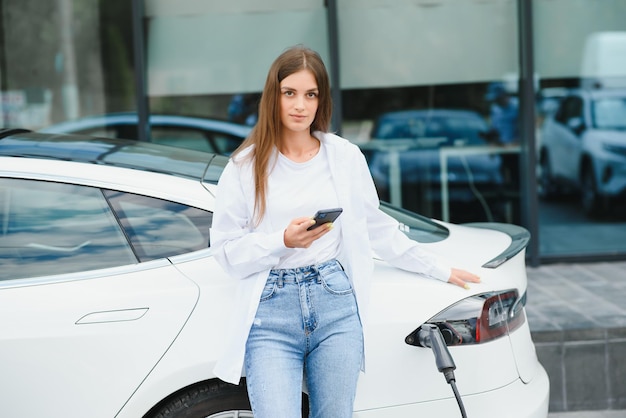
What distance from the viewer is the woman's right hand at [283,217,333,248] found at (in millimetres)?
2424

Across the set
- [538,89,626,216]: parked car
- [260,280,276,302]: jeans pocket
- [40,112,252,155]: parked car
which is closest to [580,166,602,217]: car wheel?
[538,89,626,216]: parked car

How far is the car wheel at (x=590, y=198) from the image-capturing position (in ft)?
24.1

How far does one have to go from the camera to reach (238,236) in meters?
2.61

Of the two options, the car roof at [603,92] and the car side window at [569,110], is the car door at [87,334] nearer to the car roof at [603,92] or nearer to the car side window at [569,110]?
the car side window at [569,110]

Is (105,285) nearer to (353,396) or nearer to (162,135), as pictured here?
(353,396)

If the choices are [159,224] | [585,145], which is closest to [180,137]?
[585,145]

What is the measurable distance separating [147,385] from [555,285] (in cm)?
400

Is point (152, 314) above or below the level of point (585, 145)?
below

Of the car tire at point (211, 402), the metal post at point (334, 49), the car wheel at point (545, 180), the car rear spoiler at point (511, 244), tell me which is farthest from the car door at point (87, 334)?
the car wheel at point (545, 180)

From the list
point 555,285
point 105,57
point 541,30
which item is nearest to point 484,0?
point 541,30

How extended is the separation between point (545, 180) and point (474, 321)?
15.2 ft

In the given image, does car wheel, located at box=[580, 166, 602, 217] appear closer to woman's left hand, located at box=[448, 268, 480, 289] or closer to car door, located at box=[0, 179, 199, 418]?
woman's left hand, located at box=[448, 268, 480, 289]

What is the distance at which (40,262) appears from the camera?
3031 millimetres

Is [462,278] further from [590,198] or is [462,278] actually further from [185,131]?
[590,198]
